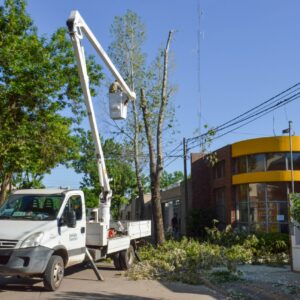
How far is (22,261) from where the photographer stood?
11.0m

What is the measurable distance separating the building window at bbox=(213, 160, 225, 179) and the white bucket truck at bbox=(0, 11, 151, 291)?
17781 millimetres

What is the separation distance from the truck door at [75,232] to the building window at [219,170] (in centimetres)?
2120

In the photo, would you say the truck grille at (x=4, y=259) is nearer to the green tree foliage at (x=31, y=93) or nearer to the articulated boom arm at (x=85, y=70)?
the articulated boom arm at (x=85, y=70)

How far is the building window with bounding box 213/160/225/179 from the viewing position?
111 feet

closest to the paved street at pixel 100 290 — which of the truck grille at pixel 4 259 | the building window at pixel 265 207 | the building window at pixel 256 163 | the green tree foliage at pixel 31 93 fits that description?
the truck grille at pixel 4 259

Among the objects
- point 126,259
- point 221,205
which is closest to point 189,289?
point 126,259

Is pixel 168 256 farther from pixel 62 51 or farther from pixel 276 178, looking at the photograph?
pixel 276 178

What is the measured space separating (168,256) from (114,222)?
84.4 inches

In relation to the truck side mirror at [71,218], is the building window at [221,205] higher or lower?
higher

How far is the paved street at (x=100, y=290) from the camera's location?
1124 centimetres

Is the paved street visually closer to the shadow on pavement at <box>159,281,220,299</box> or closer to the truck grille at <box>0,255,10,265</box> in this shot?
the shadow on pavement at <box>159,281,220,299</box>

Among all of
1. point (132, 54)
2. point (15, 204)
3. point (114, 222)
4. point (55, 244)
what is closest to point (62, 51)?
point (132, 54)

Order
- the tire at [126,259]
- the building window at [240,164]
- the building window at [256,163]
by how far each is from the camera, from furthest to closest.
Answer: the building window at [240,164] < the building window at [256,163] < the tire at [126,259]

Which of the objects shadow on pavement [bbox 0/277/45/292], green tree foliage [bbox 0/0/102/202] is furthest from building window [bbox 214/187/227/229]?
shadow on pavement [bbox 0/277/45/292]
